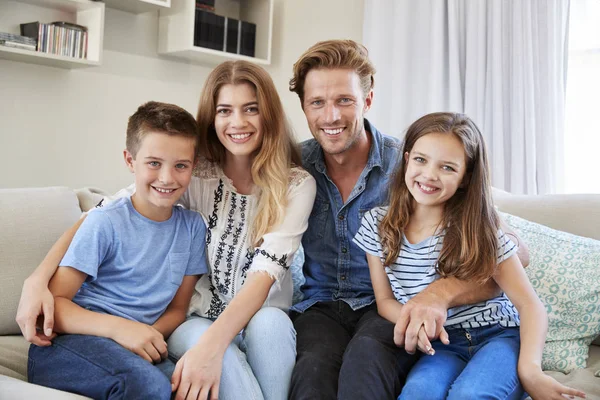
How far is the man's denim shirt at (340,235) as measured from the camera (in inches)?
74.0

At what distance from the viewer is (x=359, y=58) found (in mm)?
1935

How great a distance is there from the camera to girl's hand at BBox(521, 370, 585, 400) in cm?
140

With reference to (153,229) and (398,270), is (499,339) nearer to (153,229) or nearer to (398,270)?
(398,270)

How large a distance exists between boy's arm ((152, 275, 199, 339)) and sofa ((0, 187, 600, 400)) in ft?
1.10

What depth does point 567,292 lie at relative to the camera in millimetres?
1874

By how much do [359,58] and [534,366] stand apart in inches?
37.5

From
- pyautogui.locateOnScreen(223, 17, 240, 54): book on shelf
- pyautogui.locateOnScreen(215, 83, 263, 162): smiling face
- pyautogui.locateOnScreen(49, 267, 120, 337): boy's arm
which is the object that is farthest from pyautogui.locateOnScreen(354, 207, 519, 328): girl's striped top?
pyautogui.locateOnScreen(223, 17, 240, 54): book on shelf

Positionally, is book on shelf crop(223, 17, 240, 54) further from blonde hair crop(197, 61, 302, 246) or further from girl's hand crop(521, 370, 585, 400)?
girl's hand crop(521, 370, 585, 400)

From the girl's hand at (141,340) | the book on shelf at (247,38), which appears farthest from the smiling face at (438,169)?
the book on shelf at (247,38)

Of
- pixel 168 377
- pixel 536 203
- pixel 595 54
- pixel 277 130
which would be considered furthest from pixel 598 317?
pixel 595 54

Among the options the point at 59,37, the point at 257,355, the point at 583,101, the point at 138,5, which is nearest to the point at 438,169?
the point at 257,355

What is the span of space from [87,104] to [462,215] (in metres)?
2.00

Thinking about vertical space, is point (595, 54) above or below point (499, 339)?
above

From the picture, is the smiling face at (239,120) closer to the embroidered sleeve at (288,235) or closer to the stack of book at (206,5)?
the embroidered sleeve at (288,235)
